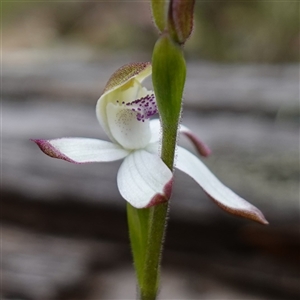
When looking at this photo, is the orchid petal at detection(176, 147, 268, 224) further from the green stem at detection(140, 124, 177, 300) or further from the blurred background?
the blurred background

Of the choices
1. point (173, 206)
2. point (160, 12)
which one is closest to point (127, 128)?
point (160, 12)

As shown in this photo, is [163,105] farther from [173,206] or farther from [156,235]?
[173,206]

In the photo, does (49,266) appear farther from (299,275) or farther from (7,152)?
(299,275)

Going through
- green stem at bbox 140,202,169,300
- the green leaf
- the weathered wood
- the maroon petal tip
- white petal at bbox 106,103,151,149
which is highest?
the green leaf

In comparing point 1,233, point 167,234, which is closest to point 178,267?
point 167,234

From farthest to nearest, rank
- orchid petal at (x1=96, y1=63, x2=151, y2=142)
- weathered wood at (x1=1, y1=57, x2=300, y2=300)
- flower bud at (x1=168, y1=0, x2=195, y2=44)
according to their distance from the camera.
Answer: weathered wood at (x1=1, y1=57, x2=300, y2=300) < orchid petal at (x1=96, y1=63, x2=151, y2=142) < flower bud at (x1=168, y1=0, x2=195, y2=44)

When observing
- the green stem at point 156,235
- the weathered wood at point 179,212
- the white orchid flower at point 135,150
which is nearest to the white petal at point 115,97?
the white orchid flower at point 135,150

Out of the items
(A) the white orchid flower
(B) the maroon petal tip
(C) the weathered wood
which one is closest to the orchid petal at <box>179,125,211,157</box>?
(A) the white orchid flower
